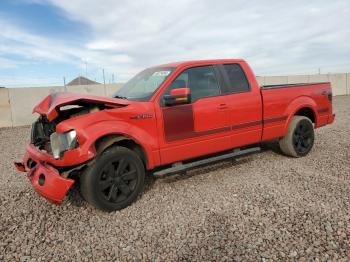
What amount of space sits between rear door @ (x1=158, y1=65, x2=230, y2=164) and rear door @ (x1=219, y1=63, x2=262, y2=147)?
15cm

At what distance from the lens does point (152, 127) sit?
389 cm

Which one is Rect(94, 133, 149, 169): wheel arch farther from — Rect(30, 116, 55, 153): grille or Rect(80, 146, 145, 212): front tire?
Rect(30, 116, 55, 153): grille

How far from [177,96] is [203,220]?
5.26 ft

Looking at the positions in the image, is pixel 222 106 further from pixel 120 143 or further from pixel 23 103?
pixel 23 103

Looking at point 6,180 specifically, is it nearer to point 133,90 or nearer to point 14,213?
point 14,213

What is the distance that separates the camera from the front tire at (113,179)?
3439mm

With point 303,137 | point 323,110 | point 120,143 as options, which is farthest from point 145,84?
point 323,110

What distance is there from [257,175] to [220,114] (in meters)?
1.20

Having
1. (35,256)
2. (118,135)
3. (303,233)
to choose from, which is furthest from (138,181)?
(303,233)

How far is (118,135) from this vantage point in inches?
145

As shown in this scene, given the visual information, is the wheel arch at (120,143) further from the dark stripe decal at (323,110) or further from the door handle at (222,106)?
the dark stripe decal at (323,110)

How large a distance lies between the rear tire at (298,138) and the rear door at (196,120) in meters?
1.50

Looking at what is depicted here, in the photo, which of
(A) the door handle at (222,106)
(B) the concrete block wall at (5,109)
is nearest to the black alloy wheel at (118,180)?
(A) the door handle at (222,106)

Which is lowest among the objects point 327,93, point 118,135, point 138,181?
point 138,181
